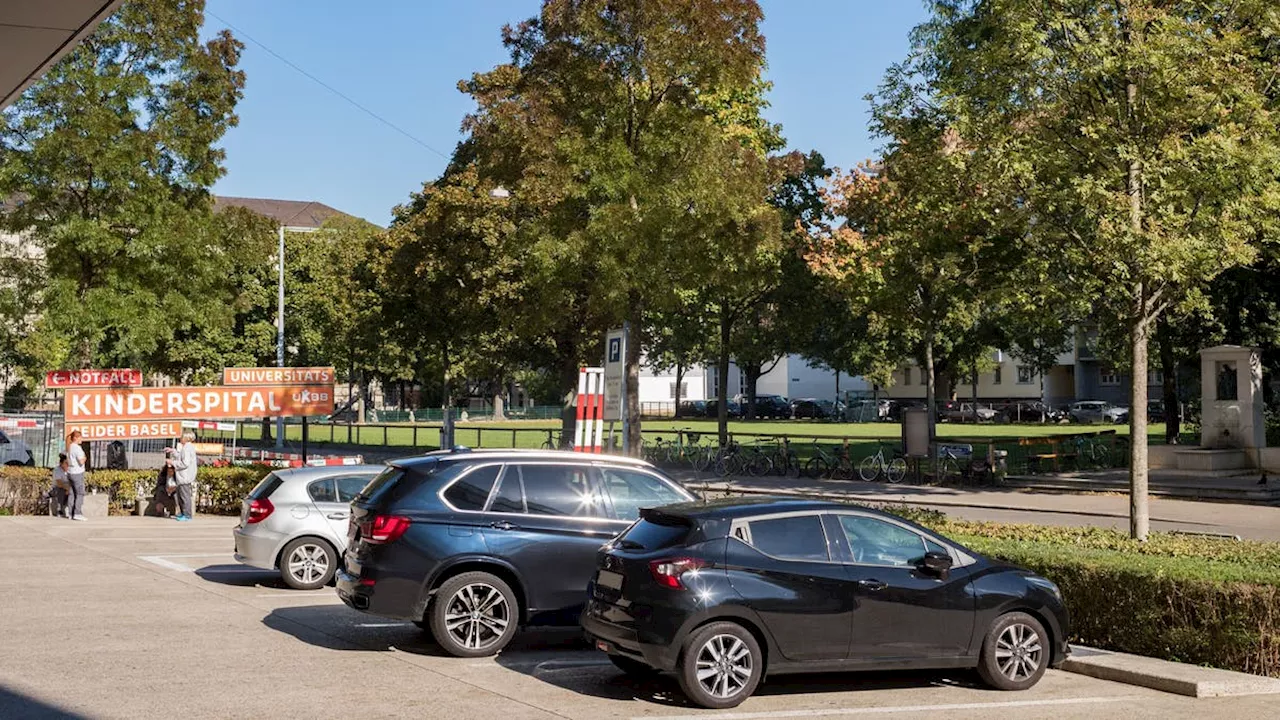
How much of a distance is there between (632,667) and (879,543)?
6.69ft

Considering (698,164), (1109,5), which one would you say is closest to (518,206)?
(698,164)

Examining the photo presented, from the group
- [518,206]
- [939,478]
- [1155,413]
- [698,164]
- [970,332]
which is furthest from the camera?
[1155,413]

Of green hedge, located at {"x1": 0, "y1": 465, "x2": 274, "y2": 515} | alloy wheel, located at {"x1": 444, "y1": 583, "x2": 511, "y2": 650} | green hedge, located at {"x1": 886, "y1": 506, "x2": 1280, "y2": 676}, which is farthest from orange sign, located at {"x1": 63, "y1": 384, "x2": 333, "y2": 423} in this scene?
green hedge, located at {"x1": 886, "y1": 506, "x2": 1280, "y2": 676}

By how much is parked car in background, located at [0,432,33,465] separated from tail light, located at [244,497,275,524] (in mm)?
18657

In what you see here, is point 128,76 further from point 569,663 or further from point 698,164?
point 569,663

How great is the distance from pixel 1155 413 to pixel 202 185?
59.9 metres

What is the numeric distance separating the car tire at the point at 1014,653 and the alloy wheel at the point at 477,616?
3775mm

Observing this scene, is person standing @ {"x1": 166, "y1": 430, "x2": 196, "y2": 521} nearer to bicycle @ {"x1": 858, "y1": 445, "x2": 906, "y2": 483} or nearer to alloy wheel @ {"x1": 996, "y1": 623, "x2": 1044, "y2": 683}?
alloy wheel @ {"x1": 996, "y1": 623, "x2": 1044, "y2": 683}

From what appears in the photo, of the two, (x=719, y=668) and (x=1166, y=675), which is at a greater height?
(x=719, y=668)

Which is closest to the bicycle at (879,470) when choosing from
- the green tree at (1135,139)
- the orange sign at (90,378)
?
the green tree at (1135,139)

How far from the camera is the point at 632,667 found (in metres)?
9.11

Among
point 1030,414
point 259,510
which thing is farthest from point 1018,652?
point 1030,414

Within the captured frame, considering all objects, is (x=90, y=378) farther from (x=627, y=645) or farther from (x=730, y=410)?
(x=730, y=410)

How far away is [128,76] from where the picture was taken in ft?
86.4
